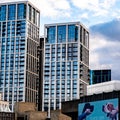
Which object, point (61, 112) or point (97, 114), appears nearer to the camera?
point (97, 114)

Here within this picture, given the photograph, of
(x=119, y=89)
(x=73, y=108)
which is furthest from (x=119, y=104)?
(x=73, y=108)

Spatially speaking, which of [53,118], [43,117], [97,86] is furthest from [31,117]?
[97,86]

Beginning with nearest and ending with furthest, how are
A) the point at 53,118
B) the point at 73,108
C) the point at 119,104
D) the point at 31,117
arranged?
the point at 119,104 → the point at 73,108 → the point at 53,118 → the point at 31,117

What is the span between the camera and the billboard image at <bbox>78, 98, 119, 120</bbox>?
13362 centimetres

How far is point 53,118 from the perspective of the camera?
161875 mm

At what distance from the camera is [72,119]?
151750mm

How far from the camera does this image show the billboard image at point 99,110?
13362 centimetres

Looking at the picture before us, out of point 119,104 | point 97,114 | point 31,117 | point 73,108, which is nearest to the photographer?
point 119,104

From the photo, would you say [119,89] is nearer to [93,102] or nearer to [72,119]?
[93,102]

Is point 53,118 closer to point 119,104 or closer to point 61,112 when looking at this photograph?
point 61,112

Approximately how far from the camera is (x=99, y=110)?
→ 458 feet

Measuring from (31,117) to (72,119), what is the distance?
115 ft

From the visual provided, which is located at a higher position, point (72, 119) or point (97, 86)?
point (97, 86)

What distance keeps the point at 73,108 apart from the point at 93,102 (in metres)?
10.9
